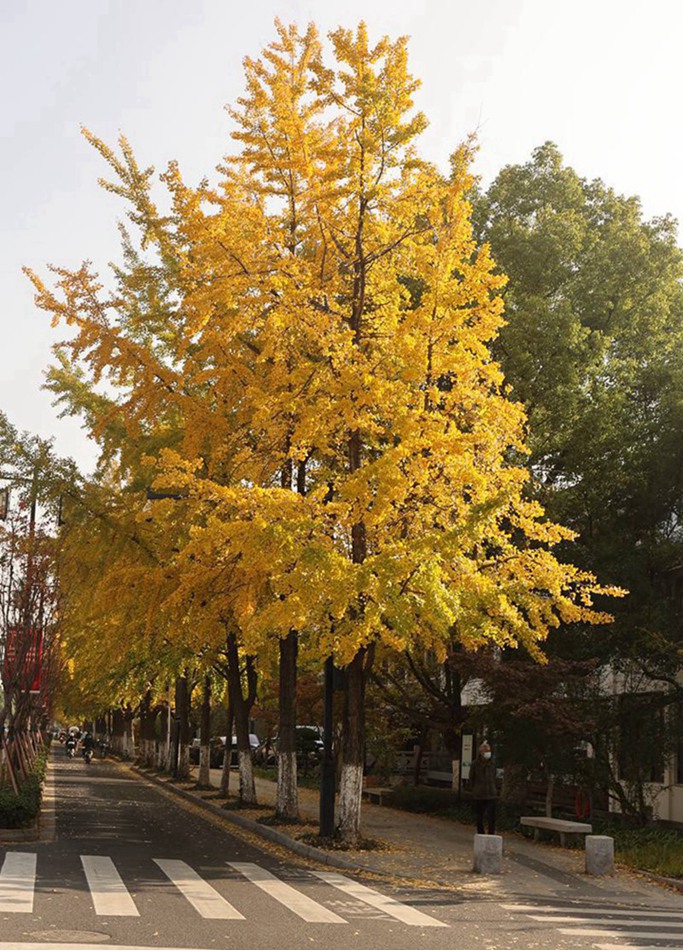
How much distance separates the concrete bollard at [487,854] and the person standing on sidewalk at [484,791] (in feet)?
10.9

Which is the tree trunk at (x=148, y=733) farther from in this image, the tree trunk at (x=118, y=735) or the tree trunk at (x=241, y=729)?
the tree trunk at (x=241, y=729)

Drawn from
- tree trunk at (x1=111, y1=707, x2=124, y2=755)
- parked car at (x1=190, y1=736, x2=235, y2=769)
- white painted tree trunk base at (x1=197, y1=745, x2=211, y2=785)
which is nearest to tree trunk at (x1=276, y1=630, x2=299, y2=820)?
white painted tree trunk base at (x1=197, y1=745, x2=211, y2=785)

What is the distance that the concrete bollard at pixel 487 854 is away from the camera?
17.8 metres

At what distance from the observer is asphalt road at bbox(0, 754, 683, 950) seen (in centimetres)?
1134

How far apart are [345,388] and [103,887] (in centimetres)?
829

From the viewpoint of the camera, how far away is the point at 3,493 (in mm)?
26359

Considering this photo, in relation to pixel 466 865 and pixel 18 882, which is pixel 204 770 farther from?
pixel 18 882

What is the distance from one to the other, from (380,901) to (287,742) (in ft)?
34.3

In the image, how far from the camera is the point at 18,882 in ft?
46.8

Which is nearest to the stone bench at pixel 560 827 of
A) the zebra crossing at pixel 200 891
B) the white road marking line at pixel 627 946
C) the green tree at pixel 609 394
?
the green tree at pixel 609 394

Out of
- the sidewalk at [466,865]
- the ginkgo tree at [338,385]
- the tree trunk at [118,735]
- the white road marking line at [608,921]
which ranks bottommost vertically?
the tree trunk at [118,735]

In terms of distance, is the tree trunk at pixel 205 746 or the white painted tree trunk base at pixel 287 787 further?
the tree trunk at pixel 205 746

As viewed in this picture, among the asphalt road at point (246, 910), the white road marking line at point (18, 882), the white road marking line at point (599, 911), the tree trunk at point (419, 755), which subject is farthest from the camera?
the tree trunk at point (419, 755)

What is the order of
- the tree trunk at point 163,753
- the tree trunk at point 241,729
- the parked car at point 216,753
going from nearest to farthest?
the tree trunk at point 241,729
the tree trunk at point 163,753
the parked car at point 216,753
